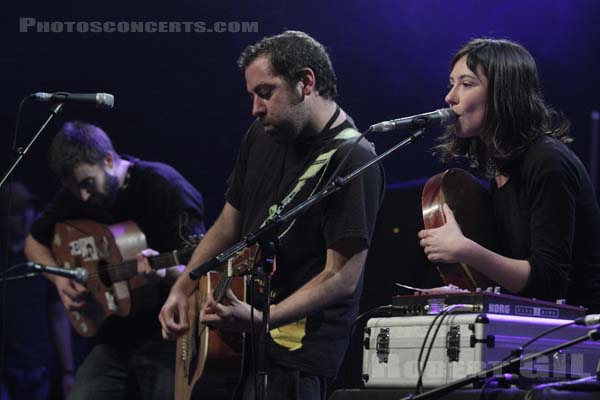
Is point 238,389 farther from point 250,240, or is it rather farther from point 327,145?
point 327,145

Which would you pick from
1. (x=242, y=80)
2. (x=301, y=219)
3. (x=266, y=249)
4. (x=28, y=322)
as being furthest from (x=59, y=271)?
(x=28, y=322)

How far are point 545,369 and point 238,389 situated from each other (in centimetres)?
135

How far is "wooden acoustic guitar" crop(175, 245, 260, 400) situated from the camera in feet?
12.7

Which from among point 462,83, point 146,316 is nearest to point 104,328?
point 146,316

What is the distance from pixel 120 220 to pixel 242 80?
5.71 feet

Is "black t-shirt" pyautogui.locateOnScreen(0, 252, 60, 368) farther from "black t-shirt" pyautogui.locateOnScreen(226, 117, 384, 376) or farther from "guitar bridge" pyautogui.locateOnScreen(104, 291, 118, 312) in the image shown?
"black t-shirt" pyautogui.locateOnScreen(226, 117, 384, 376)

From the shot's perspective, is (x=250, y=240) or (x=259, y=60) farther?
(x=259, y=60)

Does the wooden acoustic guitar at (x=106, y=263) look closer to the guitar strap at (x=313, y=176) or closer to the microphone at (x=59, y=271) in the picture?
the microphone at (x=59, y=271)

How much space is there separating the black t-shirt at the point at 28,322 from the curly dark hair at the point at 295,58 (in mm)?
4251

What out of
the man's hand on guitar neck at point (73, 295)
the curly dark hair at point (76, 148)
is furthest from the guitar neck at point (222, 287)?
the man's hand on guitar neck at point (73, 295)

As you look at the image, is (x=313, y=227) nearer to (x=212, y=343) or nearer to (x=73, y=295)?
(x=212, y=343)

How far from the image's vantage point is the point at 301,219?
3.84 metres

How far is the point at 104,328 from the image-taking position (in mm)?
5605

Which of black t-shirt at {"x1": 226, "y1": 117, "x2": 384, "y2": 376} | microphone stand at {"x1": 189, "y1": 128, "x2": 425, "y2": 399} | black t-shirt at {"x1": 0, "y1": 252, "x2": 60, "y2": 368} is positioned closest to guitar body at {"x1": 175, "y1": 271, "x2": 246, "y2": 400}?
black t-shirt at {"x1": 226, "y1": 117, "x2": 384, "y2": 376}
